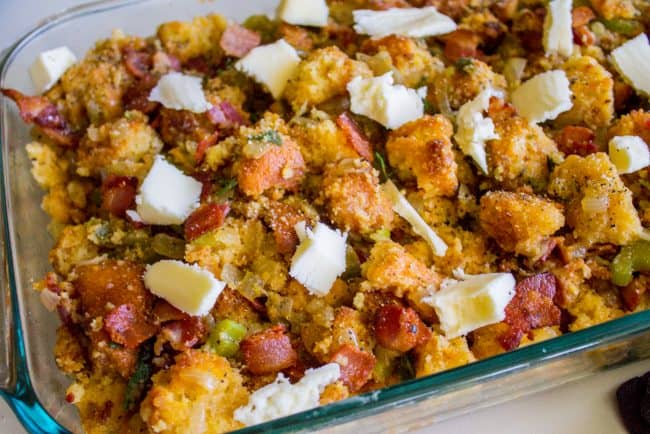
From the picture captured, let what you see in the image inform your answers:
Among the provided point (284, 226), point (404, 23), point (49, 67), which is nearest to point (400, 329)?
point (284, 226)

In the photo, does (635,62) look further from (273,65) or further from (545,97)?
(273,65)

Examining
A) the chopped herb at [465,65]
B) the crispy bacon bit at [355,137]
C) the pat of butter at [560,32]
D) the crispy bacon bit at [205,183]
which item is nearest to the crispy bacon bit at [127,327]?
the crispy bacon bit at [205,183]

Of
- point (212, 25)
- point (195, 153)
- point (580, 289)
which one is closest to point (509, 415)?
point (580, 289)

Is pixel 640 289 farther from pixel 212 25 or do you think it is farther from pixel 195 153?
pixel 212 25

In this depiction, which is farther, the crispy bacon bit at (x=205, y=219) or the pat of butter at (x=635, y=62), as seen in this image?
the pat of butter at (x=635, y=62)

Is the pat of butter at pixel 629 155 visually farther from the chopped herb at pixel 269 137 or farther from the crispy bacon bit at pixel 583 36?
the chopped herb at pixel 269 137
